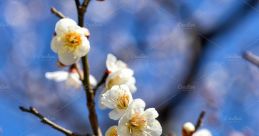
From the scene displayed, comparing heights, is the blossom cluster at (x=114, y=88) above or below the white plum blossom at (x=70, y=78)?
above

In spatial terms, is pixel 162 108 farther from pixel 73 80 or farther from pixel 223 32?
pixel 73 80

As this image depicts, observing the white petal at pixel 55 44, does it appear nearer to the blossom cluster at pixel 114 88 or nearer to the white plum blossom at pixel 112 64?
the blossom cluster at pixel 114 88

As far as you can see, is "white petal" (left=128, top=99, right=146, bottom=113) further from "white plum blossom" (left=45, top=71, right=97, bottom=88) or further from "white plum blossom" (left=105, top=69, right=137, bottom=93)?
"white plum blossom" (left=45, top=71, right=97, bottom=88)

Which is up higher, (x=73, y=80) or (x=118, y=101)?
(x=118, y=101)

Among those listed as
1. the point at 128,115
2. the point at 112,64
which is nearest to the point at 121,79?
the point at 112,64

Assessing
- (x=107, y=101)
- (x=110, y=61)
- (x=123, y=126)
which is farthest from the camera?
(x=110, y=61)

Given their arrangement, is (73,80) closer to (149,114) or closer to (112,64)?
(112,64)

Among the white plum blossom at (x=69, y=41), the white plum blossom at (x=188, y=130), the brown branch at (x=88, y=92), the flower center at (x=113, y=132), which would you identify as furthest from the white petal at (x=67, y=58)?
the white plum blossom at (x=188, y=130)
